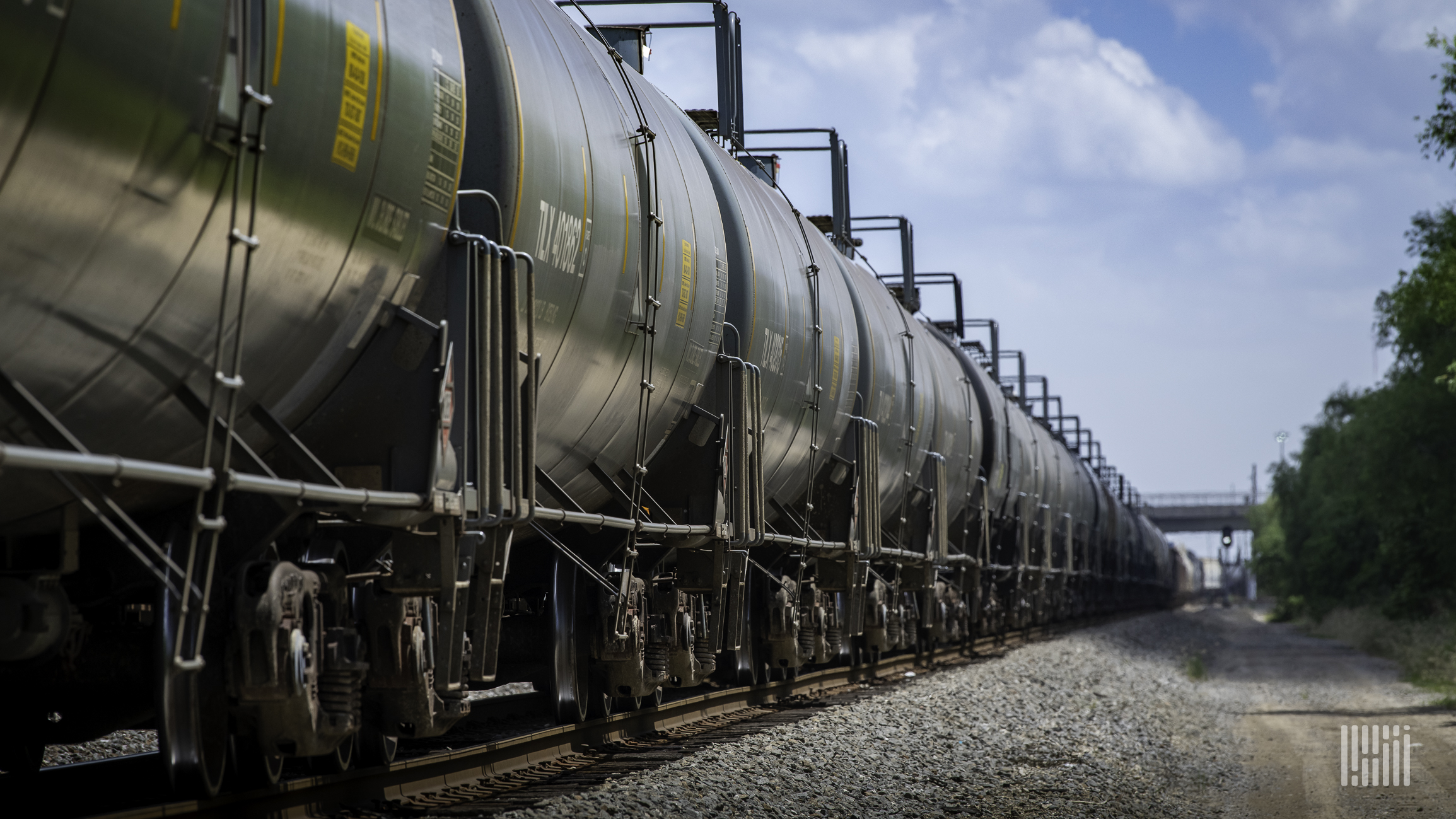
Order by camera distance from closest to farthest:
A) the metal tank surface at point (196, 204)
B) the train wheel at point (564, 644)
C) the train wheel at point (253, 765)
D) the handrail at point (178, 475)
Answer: the handrail at point (178, 475) < the metal tank surface at point (196, 204) < the train wheel at point (253, 765) < the train wheel at point (564, 644)

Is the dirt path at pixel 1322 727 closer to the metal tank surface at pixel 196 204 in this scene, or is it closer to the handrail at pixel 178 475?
the handrail at pixel 178 475

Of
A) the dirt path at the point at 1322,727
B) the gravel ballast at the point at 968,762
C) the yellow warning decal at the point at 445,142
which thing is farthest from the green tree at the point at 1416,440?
the yellow warning decal at the point at 445,142

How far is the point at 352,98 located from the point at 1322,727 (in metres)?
12.7

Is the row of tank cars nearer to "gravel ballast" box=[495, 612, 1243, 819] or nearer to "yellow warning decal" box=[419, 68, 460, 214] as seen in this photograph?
"yellow warning decal" box=[419, 68, 460, 214]

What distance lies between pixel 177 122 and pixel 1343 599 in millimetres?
44915

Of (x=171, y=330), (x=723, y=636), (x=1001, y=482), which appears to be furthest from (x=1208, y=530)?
(x=171, y=330)

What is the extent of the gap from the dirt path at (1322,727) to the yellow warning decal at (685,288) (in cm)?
471

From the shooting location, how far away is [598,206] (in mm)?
6395

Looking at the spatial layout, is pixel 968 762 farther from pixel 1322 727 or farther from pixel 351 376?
pixel 1322 727

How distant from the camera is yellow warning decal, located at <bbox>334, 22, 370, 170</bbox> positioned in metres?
4.23

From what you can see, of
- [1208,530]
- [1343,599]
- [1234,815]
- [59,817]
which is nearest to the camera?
[59,817]

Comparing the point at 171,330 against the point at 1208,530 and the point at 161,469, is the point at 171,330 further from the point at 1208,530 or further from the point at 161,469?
the point at 1208,530

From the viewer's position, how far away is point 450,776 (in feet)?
22.5

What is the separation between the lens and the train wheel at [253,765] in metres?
5.44
